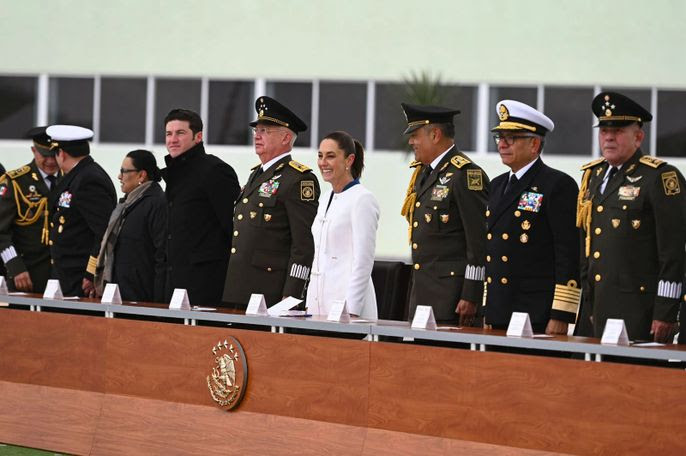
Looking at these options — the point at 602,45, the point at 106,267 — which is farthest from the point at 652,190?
the point at 602,45

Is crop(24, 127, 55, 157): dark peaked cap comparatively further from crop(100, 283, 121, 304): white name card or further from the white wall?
the white wall

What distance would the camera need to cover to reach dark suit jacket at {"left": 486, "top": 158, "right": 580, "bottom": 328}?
16.8 ft

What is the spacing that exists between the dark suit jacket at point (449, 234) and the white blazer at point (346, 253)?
208mm

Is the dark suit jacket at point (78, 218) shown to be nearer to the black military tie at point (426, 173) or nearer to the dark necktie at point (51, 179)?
the dark necktie at point (51, 179)

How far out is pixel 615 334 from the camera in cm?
416

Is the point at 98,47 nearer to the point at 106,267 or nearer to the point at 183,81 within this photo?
the point at 183,81

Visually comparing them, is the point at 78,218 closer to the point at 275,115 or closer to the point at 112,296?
the point at 112,296

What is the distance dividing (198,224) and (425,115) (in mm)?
1407

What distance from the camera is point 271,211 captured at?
5.98m

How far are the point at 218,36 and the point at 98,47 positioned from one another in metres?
1.79

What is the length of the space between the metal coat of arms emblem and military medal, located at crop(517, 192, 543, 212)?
1.29 m

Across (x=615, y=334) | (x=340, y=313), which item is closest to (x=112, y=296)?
(x=340, y=313)

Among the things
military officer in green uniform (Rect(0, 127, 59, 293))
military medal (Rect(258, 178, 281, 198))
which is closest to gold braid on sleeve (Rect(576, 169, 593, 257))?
military medal (Rect(258, 178, 281, 198))

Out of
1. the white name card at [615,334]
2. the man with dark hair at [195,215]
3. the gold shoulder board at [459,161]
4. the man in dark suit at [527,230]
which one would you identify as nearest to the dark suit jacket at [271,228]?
the man with dark hair at [195,215]
